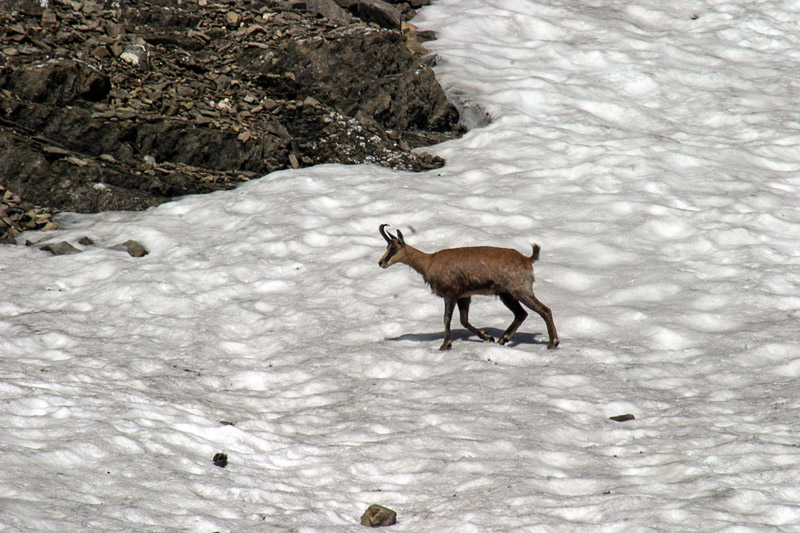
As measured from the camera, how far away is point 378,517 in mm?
5523

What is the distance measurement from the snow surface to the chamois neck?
0.92 meters

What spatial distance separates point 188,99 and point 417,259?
759cm

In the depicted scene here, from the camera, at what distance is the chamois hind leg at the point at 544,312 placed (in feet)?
29.9

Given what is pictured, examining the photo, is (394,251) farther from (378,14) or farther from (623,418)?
(378,14)

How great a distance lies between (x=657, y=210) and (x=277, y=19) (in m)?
10.1

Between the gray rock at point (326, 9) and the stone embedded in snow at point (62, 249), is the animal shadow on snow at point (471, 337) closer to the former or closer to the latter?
the stone embedded in snow at point (62, 249)

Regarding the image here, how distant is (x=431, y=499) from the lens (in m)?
5.91

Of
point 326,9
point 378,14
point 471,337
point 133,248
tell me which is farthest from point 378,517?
point 378,14

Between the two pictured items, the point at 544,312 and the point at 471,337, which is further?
the point at 471,337

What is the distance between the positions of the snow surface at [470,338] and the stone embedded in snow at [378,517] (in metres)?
0.20

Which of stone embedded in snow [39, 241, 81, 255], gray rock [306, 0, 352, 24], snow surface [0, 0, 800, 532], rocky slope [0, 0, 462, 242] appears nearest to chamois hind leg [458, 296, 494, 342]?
snow surface [0, 0, 800, 532]

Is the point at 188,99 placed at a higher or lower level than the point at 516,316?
higher

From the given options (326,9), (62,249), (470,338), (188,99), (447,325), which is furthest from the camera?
(326,9)

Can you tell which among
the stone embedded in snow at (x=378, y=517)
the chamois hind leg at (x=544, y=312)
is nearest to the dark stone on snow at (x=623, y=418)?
the chamois hind leg at (x=544, y=312)
